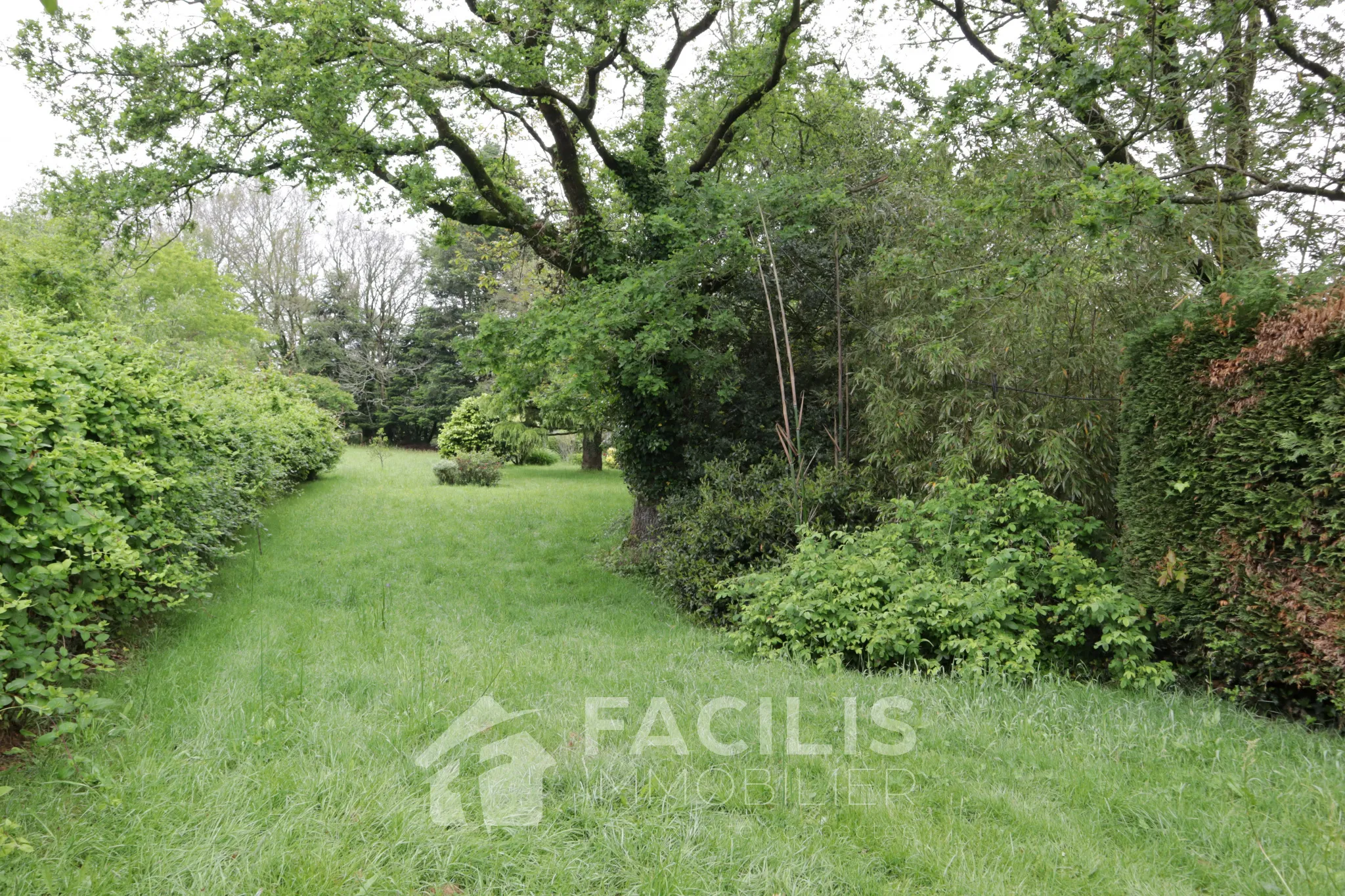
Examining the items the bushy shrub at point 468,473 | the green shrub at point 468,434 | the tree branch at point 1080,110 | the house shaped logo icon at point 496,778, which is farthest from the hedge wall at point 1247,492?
the green shrub at point 468,434

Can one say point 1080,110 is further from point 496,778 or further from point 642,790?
point 496,778

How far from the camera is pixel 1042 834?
2209 millimetres

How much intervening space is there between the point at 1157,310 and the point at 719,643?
373 centimetres

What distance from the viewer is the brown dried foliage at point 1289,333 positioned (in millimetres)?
3117

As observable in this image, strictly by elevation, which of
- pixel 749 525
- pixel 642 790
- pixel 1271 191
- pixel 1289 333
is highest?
pixel 1271 191

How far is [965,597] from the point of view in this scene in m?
4.14

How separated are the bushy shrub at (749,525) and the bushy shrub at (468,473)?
27.8 ft

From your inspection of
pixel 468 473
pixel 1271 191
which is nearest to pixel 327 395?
pixel 468 473

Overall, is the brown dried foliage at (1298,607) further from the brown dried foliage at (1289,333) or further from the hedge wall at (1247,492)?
the brown dried foliage at (1289,333)

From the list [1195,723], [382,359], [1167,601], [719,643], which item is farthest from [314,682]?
[382,359]

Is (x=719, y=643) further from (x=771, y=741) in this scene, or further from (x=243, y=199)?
(x=243, y=199)

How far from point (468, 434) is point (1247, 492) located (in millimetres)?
17406

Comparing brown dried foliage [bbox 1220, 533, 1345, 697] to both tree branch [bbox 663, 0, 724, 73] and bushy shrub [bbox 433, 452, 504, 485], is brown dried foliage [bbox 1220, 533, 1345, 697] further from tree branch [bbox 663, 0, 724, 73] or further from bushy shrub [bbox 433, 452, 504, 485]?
bushy shrub [bbox 433, 452, 504, 485]

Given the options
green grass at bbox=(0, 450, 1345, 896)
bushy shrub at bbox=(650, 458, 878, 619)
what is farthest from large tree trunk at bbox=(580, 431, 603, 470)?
green grass at bbox=(0, 450, 1345, 896)
